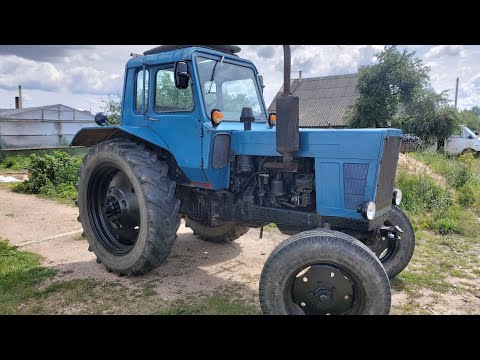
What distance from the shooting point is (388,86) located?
20.2 metres

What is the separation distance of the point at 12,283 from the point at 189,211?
7.17 ft

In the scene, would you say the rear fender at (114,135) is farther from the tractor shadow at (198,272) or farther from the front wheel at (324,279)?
the front wheel at (324,279)

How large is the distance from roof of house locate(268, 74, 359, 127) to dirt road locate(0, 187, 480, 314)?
61.6ft

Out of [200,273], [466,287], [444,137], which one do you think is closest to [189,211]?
[200,273]

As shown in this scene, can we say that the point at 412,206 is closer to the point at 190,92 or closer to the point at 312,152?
the point at 312,152

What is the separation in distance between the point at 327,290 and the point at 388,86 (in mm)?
19249

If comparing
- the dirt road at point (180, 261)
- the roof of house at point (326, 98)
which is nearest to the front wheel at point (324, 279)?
the dirt road at point (180, 261)

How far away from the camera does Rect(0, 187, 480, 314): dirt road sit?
4344 millimetres

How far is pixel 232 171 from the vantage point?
4.49 metres

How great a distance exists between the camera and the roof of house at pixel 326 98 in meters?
25.4

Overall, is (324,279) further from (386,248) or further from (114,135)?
(114,135)

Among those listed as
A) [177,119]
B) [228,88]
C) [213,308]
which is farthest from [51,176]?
[213,308]

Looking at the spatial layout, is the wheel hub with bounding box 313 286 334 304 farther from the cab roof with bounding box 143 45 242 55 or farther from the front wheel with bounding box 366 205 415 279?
the cab roof with bounding box 143 45 242 55

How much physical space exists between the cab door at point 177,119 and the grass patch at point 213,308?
1.34 m
